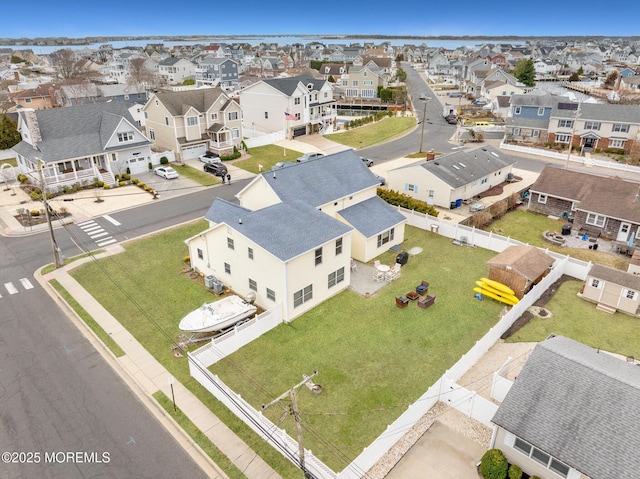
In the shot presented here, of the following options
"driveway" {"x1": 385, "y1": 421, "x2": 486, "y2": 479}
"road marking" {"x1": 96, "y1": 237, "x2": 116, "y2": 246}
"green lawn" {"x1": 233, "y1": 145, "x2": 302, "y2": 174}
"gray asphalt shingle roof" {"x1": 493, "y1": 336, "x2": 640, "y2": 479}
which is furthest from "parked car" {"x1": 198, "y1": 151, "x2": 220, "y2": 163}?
→ "gray asphalt shingle roof" {"x1": 493, "y1": 336, "x2": 640, "y2": 479}

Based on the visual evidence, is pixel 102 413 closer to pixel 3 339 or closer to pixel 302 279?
pixel 3 339

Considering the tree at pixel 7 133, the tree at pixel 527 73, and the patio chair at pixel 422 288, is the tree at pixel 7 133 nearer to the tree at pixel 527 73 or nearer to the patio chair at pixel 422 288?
the patio chair at pixel 422 288

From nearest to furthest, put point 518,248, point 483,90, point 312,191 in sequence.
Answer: point 518,248
point 312,191
point 483,90

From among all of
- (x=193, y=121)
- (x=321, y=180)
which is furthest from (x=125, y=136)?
(x=321, y=180)

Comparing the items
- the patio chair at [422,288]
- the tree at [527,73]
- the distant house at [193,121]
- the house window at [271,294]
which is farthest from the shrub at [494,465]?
the tree at [527,73]

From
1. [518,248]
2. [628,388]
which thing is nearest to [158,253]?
[518,248]

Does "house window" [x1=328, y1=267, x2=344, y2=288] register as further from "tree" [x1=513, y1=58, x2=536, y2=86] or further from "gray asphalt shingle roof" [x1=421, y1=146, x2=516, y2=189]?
"tree" [x1=513, y1=58, x2=536, y2=86]
